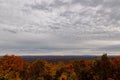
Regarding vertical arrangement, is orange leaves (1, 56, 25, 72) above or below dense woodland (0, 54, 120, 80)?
above

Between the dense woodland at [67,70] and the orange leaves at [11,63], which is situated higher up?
the orange leaves at [11,63]

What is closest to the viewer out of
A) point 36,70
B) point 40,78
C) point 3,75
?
point 3,75

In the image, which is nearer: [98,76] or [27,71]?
[98,76]

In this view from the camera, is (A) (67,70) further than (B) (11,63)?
No

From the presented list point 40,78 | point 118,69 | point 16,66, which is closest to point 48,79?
point 40,78

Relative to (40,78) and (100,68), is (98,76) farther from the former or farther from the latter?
(40,78)

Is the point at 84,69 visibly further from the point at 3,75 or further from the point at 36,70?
the point at 3,75

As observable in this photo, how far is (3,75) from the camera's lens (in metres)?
85.1

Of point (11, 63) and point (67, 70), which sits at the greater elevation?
point (11, 63)

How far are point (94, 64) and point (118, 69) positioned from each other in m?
8.09

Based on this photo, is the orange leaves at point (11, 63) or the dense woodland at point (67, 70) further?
the orange leaves at point (11, 63)

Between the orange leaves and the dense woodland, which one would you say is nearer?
the dense woodland

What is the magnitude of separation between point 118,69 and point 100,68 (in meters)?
6.13

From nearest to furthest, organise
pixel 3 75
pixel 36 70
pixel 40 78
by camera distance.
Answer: pixel 3 75 < pixel 40 78 < pixel 36 70
